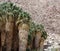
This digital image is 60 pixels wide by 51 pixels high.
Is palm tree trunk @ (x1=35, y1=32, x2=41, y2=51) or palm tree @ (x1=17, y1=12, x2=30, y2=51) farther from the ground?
palm tree @ (x1=17, y1=12, x2=30, y2=51)

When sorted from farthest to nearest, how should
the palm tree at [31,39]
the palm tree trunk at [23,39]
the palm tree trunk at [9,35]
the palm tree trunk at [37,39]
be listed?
the palm tree trunk at [37,39]
the palm tree at [31,39]
the palm tree trunk at [9,35]
the palm tree trunk at [23,39]

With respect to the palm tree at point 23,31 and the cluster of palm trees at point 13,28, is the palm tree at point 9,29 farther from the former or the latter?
the palm tree at point 23,31

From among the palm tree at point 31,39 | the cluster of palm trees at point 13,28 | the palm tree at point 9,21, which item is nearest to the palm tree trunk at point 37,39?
the palm tree at point 31,39

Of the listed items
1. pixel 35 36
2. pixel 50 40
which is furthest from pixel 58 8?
pixel 35 36

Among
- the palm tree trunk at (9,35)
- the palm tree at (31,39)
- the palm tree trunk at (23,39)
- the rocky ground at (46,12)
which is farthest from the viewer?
the rocky ground at (46,12)

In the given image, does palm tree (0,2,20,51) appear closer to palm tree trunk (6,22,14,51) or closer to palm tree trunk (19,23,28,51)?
palm tree trunk (6,22,14,51)

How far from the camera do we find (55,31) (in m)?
23.4

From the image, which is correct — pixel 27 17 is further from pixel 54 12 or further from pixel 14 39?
pixel 54 12

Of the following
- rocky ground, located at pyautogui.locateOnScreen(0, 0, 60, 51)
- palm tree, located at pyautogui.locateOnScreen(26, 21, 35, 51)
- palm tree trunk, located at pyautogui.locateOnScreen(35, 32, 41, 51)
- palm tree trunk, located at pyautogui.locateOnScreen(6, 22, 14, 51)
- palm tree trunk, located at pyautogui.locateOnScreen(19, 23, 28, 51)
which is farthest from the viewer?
rocky ground, located at pyautogui.locateOnScreen(0, 0, 60, 51)

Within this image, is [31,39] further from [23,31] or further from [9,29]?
[9,29]

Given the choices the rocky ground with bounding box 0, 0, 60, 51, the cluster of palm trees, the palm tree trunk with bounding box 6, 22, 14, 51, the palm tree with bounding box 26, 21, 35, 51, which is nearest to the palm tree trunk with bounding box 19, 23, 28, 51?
the cluster of palm trees

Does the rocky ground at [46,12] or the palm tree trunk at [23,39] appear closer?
the palm tree trunk at [23,39]

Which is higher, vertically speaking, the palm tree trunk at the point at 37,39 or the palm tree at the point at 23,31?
the palm tree at the point at 23,31

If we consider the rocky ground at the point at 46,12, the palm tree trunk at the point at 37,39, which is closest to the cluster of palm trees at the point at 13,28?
the palm tree trunk at the point at 37,39
